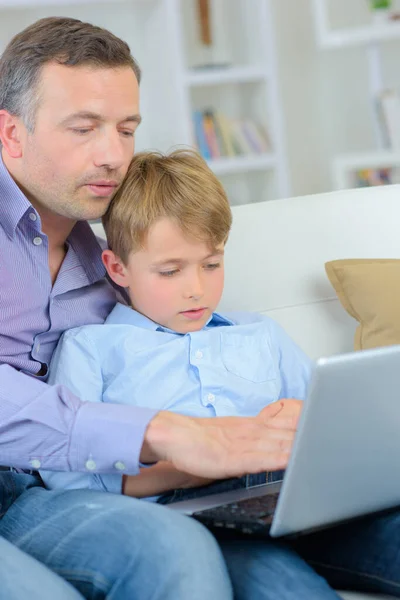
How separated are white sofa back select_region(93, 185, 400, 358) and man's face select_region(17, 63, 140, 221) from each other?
0.37 m

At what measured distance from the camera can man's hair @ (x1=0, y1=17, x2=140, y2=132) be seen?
1.42 m

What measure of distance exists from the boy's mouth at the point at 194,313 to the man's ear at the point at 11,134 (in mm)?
358

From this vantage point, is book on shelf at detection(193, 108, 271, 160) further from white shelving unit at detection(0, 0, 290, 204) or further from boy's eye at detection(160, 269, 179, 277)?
boy's eye at detection(160, 269, 179, 277)

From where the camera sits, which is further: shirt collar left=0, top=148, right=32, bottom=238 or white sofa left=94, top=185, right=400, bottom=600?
white sofa left=94, top=185, right=400, bottom=600

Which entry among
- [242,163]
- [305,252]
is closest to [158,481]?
[305,252]

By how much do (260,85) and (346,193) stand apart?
2.87m

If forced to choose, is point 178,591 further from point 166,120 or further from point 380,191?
point 166,120

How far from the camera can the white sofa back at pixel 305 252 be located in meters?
1.73

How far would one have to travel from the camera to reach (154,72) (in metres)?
4.48

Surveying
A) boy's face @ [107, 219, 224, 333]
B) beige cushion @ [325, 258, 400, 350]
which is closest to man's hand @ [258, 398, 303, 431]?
boy's face @ [107, 219, 224, 333]

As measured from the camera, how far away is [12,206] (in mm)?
1414

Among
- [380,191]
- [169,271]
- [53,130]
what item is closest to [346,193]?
[380,191]

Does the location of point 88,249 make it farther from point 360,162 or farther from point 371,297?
point 360,162

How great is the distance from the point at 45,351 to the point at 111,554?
0.46 meters
